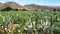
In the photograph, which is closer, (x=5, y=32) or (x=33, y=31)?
(x=33, y=31)

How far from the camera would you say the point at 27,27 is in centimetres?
222

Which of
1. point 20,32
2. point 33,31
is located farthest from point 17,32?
point 33,31

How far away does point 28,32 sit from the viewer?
84.4 inches

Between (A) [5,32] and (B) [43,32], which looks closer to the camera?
(B) [43,32]

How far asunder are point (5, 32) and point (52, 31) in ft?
1.74

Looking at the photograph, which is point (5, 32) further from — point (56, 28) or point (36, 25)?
point (56, 28)

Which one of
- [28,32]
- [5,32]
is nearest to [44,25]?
[28,32]

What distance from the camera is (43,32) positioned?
2.17m

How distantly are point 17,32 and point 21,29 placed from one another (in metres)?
0.07

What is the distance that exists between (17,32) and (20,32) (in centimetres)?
3

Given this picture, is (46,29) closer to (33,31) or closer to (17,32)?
(33,31)

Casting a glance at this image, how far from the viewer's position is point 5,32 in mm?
2309

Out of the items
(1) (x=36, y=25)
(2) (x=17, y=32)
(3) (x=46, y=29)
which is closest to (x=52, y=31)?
(3) (x=46, y=29)

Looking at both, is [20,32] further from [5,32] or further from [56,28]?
[56,28]
